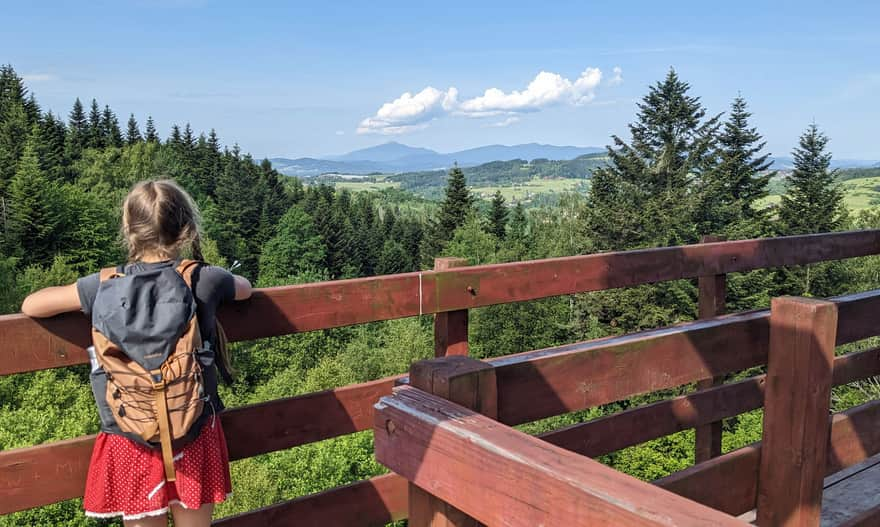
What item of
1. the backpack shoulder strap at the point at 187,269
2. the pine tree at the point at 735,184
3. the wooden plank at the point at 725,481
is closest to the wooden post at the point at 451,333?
the backpack shoulder strap at the point at 187,269

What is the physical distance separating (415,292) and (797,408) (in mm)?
1252

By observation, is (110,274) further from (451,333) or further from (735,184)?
(735,184)

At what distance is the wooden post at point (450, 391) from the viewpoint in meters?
1.20

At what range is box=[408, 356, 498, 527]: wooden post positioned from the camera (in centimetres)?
120

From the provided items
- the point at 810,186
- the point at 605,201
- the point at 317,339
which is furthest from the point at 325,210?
the point at 810,186

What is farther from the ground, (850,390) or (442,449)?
(442,449)

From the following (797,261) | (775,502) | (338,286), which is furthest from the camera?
(797,261)

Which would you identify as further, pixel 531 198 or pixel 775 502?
pixel 531 198

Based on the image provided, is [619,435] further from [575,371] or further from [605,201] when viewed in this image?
[605,201]

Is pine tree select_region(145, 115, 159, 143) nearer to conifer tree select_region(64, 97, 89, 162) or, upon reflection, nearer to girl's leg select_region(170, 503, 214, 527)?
conifer tree select_region(64, 97, 89, 162)

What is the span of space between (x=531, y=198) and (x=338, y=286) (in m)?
173

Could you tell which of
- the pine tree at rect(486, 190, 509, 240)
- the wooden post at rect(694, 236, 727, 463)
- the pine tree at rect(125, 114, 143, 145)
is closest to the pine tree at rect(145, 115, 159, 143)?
the pine tree at rect(125, 114, 143, 145)

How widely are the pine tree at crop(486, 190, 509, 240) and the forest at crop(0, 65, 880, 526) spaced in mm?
183

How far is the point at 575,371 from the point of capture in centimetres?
164
